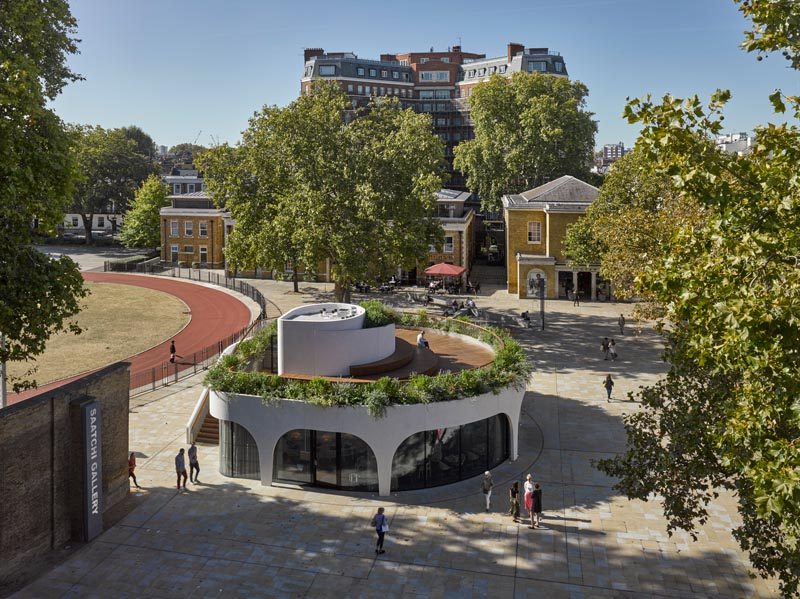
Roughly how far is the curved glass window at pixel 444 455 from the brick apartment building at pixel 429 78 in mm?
85770

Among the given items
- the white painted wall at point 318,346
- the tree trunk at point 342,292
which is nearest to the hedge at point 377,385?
the white painted wall at point 318,346

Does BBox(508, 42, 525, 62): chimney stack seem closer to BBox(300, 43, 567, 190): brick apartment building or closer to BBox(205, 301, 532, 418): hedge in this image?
BBox(300, 43, 567, 190): brick apartment building

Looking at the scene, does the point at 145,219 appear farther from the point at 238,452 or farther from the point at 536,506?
the point at 536,506

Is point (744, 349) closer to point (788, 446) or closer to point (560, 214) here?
point (788, 446)

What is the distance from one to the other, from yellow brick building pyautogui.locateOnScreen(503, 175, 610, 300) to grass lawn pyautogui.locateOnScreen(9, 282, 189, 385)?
2792 cm

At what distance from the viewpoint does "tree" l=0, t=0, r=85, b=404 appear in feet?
56.4

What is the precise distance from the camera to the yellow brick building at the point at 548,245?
191 feet

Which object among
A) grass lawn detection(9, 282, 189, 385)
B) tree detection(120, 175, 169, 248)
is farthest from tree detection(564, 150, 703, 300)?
tree detection(120, 175, 169, 248)

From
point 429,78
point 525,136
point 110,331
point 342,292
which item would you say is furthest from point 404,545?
point 429,78

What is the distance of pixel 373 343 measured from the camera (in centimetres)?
2525

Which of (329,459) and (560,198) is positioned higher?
(560,198)

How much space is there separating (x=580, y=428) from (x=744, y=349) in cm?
1769

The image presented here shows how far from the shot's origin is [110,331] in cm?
4728

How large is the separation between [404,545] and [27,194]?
13541 mm
